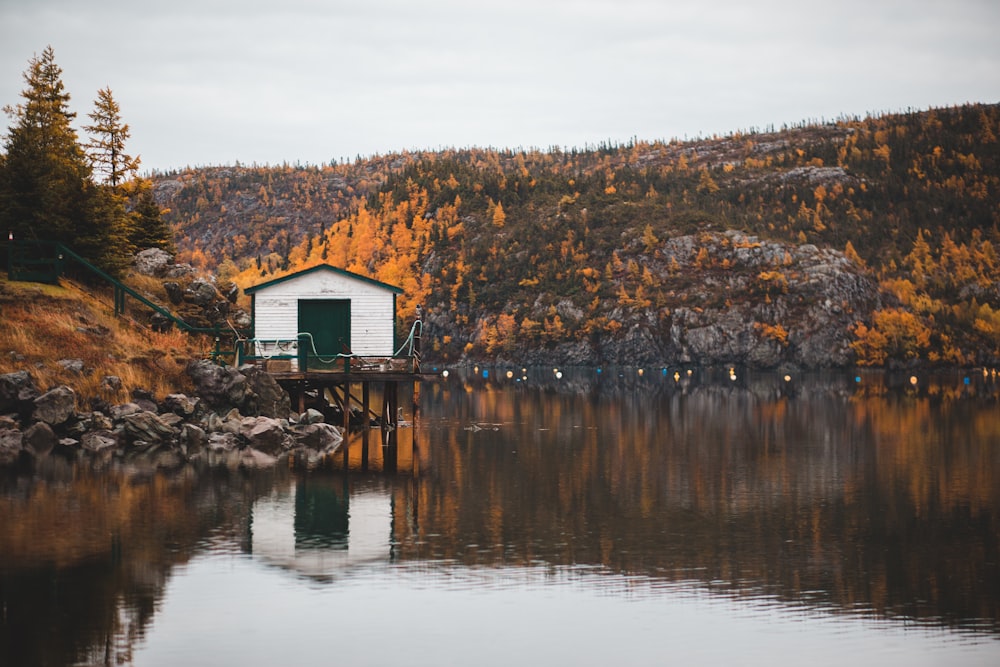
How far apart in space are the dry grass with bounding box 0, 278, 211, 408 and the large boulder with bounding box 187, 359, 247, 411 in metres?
0.64

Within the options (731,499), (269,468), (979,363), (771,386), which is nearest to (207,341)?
(269,468)

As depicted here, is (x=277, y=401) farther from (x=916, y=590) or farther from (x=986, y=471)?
(x=916, y=590)

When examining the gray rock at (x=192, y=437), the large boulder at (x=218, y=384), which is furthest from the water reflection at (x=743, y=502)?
the gray rock at (x=192, y=437)

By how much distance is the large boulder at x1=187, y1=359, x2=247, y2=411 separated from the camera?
46.8m

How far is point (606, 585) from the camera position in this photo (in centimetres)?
2283

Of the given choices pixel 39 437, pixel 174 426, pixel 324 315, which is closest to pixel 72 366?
pixel 39 437

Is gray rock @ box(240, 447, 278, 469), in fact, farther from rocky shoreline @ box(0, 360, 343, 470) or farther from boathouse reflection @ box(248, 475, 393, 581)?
boathouse reflection @ box(248, 475, 393, 581)

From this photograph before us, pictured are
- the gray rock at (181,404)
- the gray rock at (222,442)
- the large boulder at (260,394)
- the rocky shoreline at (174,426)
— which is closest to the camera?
the rocky shoreline at (174,426)

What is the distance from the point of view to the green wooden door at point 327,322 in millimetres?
50531

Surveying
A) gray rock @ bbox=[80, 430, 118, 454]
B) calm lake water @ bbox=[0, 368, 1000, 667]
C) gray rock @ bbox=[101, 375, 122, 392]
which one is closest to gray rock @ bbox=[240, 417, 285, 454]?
calm lake water @ bbox=[0, 368, 1000, 667]

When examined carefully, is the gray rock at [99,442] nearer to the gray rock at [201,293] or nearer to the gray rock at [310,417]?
the gray rock at [310,417]

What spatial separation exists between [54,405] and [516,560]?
2547cm

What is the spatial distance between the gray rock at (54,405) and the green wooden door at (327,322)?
35.4 ft

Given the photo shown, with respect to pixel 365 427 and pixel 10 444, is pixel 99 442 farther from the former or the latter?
pixel 365 427
